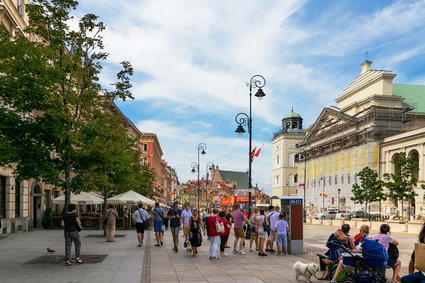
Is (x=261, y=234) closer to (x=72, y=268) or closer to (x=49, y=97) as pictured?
(x=72, y=268)

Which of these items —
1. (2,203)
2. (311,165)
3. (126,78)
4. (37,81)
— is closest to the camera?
(37,81)

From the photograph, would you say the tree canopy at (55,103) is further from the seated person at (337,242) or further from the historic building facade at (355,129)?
the historic building facade at (355,129)

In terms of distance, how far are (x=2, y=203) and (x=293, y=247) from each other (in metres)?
18.3

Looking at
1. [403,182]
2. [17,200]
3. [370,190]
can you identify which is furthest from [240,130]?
[370,190]

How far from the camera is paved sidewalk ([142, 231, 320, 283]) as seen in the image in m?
12.6

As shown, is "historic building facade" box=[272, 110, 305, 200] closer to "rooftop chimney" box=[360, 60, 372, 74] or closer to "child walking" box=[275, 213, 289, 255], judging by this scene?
"rooftop chimney" box=[360, 60, 372, 74]

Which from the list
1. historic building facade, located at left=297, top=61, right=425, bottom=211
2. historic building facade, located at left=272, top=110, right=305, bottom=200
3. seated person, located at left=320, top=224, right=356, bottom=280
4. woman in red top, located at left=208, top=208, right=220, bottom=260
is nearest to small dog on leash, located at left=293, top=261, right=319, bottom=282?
seated person, located at left=320, top=224, right=356, bottom=280

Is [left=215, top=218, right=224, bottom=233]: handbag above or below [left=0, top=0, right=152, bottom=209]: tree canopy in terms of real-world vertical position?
A: below

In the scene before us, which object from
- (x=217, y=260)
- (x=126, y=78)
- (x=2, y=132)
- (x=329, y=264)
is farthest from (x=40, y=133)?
(x=329, y=264)

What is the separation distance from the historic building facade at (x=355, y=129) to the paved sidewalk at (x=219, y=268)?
67509 millimetres

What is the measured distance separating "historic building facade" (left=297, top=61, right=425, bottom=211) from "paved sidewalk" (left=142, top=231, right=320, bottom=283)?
67509 mm

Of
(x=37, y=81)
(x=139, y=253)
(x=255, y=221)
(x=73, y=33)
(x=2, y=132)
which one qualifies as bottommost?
(x=139, y=253)

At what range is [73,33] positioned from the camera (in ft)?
56.7

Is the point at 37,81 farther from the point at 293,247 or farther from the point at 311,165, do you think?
the point at 311,165
